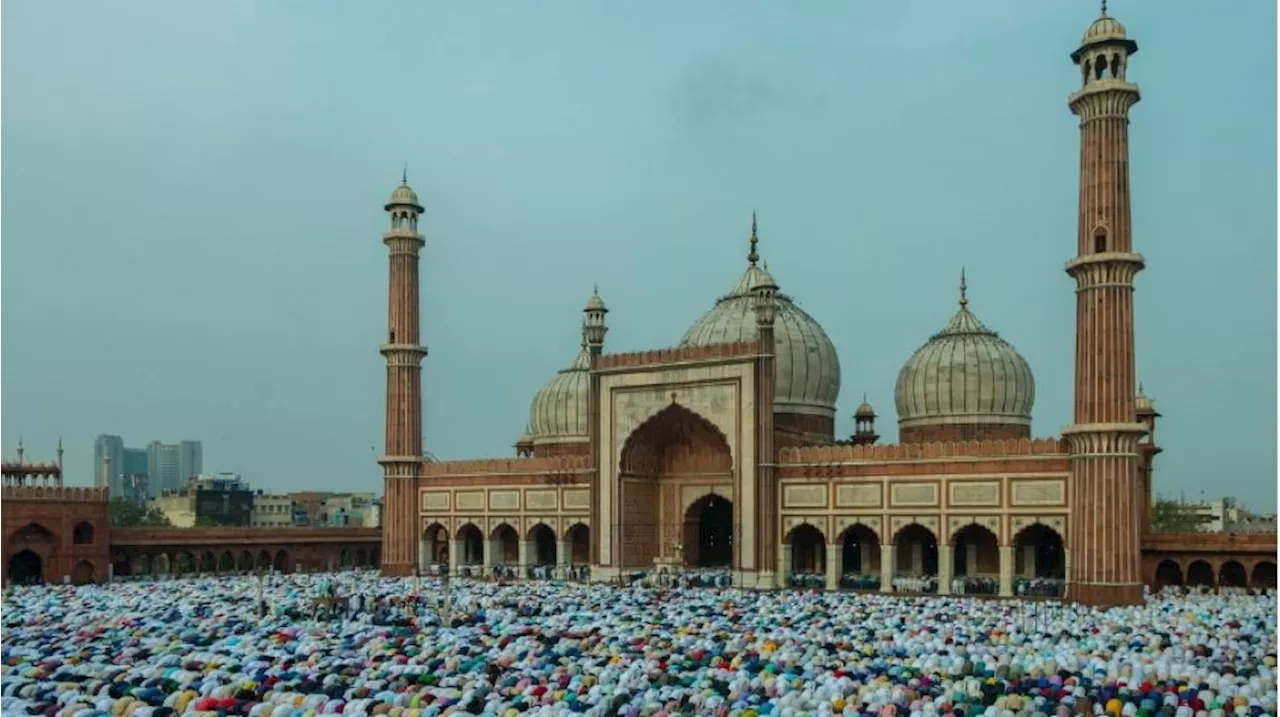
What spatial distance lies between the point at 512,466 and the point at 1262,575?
21.6 m

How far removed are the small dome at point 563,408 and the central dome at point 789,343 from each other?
5.49 m

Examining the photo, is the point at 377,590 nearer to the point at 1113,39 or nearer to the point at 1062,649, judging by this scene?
the point at 1062,649

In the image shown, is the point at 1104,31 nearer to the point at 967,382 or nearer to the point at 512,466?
the point at 967,382

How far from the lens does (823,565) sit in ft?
118

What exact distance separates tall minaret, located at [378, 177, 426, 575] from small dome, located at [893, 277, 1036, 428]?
51.9 feet

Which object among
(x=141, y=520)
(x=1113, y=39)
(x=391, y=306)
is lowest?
(x=141, y=520)

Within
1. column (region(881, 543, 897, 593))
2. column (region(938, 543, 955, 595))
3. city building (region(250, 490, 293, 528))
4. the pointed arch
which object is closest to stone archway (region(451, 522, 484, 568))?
the pointed arch

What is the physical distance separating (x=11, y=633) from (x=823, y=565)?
852 inches

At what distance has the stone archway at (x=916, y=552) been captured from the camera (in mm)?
33531

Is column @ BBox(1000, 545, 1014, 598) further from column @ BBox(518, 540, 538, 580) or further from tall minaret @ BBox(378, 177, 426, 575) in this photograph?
tall minaret @ BBox(378, 177, 426, 575)

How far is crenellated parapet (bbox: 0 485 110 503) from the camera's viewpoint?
3584 centimetres

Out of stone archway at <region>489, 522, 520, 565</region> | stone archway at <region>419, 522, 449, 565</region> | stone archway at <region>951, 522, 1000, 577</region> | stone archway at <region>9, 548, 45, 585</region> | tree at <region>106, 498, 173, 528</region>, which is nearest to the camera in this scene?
stone archway at <region>951, 522, 1000, 577</region>

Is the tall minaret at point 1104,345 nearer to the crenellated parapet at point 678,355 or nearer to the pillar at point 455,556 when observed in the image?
the crenellated parapet at point 678,355

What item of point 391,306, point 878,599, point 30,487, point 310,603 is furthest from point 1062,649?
point 30,487
